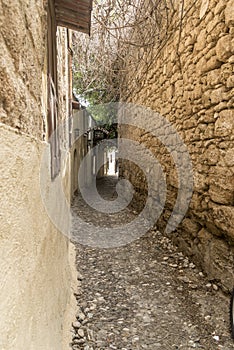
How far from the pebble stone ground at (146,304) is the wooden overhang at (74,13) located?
2.59 metres

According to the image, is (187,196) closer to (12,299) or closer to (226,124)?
(226,124)

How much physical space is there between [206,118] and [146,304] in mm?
1994

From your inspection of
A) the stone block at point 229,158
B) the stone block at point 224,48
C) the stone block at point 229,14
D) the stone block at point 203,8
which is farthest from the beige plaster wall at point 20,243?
the stone block at point 203,8

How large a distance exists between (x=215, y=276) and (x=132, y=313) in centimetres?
94

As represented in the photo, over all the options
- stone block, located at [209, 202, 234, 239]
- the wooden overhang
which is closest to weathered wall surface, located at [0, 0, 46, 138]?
the wooden overhang

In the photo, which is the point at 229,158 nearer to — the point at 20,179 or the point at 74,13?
the point at 74,13

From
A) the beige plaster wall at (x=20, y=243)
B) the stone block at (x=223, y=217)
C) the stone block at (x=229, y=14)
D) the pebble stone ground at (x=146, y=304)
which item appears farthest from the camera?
the stone block at (x=223, y=217)

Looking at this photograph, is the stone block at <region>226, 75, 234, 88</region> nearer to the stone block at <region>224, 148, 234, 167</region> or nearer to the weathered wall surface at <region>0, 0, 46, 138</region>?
the stone block at <region>224, 148, 234, 167</region>

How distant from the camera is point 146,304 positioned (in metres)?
2.55

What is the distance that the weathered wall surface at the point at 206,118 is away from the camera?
8.16ft

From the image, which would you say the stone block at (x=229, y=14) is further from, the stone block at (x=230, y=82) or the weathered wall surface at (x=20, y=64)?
the weathered wall surface at (x=20, y=64)

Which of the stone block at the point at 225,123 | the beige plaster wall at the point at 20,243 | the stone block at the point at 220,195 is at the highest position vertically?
the stone block at the point at 225,123

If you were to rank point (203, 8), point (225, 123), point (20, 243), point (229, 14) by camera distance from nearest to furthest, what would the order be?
point (20, 243) < point (229, 14) < point (225, 123) < point (203, 8)

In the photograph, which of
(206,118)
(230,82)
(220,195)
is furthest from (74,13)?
(220,195)
